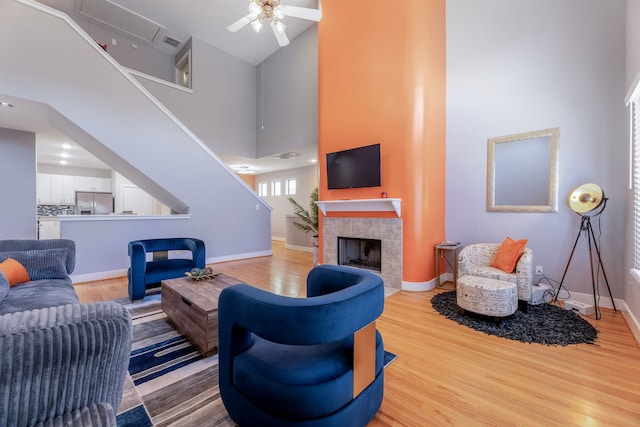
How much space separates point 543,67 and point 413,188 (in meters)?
2.17

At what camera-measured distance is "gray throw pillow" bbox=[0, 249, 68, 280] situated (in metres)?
2.47

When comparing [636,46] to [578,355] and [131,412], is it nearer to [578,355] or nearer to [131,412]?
[578,355]

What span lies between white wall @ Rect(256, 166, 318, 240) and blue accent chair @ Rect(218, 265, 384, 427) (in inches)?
284

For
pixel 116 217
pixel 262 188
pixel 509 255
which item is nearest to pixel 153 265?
pixel 116 217

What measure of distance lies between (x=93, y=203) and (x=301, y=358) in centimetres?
985

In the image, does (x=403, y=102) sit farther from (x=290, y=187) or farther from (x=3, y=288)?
(x=290, y=187)

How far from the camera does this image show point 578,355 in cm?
207

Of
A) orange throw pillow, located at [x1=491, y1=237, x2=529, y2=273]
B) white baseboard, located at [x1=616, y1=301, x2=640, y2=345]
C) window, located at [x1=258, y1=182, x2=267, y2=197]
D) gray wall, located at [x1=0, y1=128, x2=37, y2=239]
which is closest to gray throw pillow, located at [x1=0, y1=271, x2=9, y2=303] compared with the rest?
gray wall, located at [x1=0, y1=128, x2=37, y2=239]

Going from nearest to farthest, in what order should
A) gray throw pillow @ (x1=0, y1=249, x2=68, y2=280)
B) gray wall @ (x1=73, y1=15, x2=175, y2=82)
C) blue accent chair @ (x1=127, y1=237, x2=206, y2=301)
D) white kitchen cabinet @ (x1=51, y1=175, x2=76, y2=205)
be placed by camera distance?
gray throw pillow @ (x1=0, y1=249, x2=68, y2=280) → blue accent chair @ (x1=127, y1=237, x2=206, y2=301) → gray wall @ (x1=73, y1=15, x2=175, y2=82) → white kitchen cabinet @ (x1=51, y1=175, x2=76, y2=205)

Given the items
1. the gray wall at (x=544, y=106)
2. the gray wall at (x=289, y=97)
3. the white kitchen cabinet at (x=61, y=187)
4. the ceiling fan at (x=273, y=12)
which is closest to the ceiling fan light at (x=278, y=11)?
the ceiling fan at (x=273, y=12)

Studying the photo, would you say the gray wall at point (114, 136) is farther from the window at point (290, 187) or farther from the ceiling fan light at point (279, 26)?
the window at point (290, 187)

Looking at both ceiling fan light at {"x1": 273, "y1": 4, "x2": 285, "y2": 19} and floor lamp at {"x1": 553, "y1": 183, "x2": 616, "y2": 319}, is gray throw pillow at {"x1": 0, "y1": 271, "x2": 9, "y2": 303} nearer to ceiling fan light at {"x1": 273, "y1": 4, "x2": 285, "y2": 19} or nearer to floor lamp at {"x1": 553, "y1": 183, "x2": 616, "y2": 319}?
ceiling fan light at {"x1": 273, "y1": 4, "x2": 285, "y2": 19}

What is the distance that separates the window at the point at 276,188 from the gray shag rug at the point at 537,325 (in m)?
7.76

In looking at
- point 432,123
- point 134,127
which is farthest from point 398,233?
point 134,127
